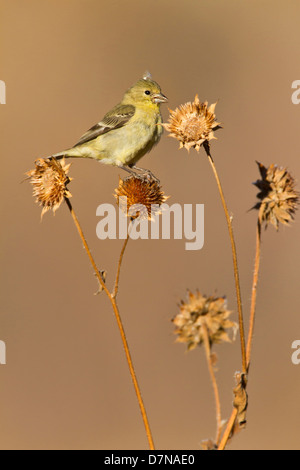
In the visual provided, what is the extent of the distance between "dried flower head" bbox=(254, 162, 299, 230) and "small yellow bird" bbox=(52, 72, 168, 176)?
2.00 m

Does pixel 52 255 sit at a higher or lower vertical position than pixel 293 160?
lower

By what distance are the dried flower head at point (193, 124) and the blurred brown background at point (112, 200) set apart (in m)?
4.45

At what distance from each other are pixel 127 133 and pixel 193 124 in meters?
2.01

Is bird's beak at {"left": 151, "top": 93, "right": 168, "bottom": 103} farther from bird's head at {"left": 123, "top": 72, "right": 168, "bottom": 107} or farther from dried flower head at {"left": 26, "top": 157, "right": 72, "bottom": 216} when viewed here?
dried flower head at {"left": 26, "top": 157, "right": 72, "bottom": 216}

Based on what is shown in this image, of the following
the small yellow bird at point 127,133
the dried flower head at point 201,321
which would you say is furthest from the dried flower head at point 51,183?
the small yellow bird at point 127,133

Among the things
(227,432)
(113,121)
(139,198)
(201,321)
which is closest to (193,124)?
(139,198)

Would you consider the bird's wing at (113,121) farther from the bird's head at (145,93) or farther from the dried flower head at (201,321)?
the dried flower head at (201,321)

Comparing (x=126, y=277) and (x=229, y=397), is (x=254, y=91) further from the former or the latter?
(x=229, y=397)

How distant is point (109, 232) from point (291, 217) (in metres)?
0.80

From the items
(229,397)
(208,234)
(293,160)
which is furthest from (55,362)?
(293,160)

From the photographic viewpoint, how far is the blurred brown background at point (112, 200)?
7.27 m

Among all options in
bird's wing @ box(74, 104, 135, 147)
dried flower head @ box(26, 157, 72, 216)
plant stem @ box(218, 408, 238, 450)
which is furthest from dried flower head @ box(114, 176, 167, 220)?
bird's wing @ box(74, 104, 135, 147)

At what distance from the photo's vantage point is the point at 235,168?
31.4ft

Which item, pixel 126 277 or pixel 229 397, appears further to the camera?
pixel 126 277
